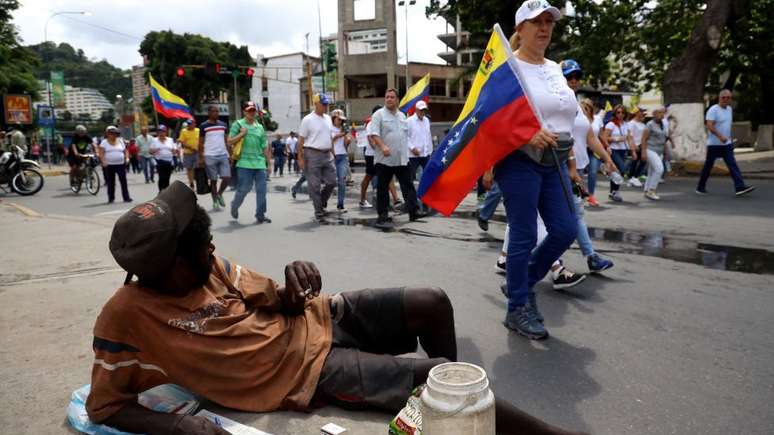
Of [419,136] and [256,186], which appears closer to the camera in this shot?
[256,186]

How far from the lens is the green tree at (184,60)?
59.9 meters

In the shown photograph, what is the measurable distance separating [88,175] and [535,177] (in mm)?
14842

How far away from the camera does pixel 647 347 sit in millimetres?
3506

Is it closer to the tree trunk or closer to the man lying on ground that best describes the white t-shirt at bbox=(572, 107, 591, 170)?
the man lying on ground

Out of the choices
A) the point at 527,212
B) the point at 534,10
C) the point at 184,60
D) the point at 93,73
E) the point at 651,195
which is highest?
the point at 93,73

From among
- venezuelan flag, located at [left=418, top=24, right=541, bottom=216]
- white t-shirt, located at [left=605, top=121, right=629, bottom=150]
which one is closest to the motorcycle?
white t-shirt, located at [left=605, top=121, right=629, bottom=150]

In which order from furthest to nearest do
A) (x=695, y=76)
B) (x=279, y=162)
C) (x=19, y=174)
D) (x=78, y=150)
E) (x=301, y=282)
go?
1. (x=279, y=162)
2. (x=695, y=76)
3. (x=19, y=174)
4. (x=78, y=150)
5. (x=301, y=282)

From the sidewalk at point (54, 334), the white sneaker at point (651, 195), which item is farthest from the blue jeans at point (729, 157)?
the sidewalk at point (54, 334)

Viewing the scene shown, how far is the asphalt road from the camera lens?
276cm

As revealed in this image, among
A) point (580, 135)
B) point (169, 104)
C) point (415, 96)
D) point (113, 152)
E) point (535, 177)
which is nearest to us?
point (535, 177)

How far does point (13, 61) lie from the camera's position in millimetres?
33719

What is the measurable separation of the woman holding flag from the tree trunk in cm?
1493

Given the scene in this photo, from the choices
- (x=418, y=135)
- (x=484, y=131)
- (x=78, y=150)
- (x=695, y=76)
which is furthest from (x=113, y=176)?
(x=695, y=76)

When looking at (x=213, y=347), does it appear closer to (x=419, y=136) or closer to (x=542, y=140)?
(x=542, y=140)
